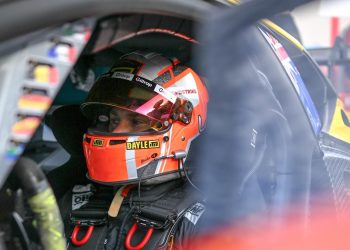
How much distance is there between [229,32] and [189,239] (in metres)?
0.80

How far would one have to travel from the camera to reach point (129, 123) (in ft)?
5.54

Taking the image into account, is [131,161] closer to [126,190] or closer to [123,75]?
[126,190]

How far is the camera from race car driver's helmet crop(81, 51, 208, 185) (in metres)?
1.61

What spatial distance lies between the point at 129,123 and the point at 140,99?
9 cm

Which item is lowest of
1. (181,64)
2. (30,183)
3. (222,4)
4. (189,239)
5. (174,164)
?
(189,239)

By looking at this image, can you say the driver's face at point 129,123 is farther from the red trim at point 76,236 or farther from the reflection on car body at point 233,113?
the red trim at point 76,236

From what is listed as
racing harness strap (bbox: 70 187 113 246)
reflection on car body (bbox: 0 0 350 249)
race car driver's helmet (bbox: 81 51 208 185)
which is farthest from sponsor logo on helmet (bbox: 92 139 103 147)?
racing harness strap (bbox: 70 187 113 246)

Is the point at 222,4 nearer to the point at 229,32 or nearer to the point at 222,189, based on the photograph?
the point at 229,32

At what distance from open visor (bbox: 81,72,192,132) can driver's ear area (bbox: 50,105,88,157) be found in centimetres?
20

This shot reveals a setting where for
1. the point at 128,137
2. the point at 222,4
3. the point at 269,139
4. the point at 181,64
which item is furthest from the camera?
the point at 181,64

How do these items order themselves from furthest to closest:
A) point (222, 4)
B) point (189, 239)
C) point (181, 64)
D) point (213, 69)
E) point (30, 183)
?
point (181, 64) < point (189, 239) < point (222, 4) < point (30, 183) < point (213, 69)

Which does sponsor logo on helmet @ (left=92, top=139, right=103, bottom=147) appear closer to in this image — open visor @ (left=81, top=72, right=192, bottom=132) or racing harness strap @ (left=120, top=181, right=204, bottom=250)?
open visor @ (left=81, top=72, right=192, bottom=132)

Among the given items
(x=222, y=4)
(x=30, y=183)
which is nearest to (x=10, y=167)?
(x=30, y=183)

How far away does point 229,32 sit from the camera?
2.82ft
